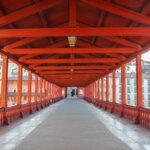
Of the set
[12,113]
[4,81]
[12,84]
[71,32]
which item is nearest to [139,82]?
[71,32]

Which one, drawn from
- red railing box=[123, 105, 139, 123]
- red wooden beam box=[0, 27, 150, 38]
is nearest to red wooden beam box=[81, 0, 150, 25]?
red wooden beam box=[0, 27, 150, 38]

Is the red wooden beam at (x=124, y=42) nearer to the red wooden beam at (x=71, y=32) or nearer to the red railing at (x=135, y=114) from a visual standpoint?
the red wooden beam at (x=71, y=32)

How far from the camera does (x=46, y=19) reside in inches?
332

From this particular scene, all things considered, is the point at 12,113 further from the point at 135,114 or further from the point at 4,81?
the point at 135,114

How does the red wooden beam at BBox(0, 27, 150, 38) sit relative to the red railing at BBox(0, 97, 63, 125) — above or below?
above

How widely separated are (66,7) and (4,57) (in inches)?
136

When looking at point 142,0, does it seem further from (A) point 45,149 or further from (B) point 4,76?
(B) point 4,76

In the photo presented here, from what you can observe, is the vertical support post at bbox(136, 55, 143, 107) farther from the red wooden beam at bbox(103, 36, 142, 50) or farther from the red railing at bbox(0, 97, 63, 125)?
the red railing at bbox(0, 97, 63, 125)

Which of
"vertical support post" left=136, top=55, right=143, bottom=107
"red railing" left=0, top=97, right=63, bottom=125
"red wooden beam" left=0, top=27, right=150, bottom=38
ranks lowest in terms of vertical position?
"red railing" left=0, top=97, right=63, bottom=125

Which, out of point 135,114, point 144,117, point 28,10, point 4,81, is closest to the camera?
point 28,10

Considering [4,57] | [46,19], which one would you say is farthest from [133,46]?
[4,57]

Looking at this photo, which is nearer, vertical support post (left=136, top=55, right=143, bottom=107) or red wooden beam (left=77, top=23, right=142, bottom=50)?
red wooden beam (left=77, top=23, right=142, bottom=50)

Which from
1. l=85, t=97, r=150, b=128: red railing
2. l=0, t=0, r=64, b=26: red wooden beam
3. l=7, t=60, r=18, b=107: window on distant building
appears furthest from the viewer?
l=7, t=60, r=18, b=107: window on distant building

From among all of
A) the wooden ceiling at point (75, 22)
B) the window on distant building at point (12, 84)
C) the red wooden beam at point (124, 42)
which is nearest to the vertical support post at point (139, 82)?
the wooden ceiling at point (75, 22)
